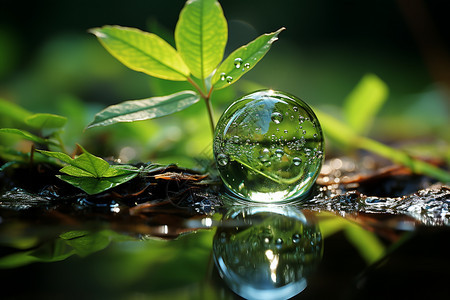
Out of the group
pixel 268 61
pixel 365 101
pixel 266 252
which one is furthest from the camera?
pixel 268 61

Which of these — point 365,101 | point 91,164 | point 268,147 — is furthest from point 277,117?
point 365,101

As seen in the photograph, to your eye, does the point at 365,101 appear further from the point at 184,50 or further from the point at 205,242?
the point at 205,242

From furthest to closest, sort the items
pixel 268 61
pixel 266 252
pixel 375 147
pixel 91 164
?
pixel 268 61, pixel 375 147, pixel 91 164, pixel 266 252

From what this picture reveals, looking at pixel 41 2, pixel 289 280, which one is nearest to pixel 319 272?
pixel 289 280

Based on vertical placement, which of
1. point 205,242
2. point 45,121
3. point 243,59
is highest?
point 243,59

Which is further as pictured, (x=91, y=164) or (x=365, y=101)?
(x=365, y=101)

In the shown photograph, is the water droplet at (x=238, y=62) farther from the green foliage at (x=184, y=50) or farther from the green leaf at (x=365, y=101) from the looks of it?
the green leaf at (x=365, y=101)

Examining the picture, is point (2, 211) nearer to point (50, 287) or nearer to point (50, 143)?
point (50, 143)
